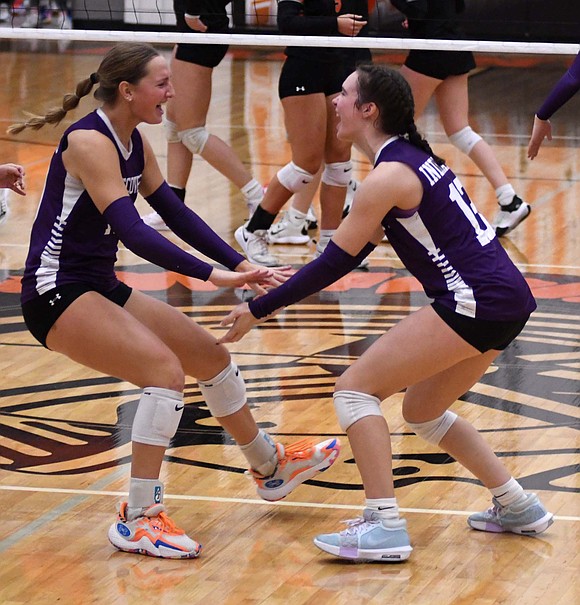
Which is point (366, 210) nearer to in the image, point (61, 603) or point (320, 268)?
point (320, 268)

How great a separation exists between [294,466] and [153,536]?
0.63 m

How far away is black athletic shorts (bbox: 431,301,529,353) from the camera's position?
3.79m

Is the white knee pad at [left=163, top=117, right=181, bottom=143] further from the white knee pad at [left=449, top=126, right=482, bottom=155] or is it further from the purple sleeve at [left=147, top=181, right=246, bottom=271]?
the purple sleeve at [left=147, top=181, right=246, bottom=271]

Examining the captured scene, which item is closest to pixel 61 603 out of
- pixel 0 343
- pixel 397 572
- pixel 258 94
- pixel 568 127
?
pixel 397 572

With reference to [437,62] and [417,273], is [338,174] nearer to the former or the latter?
[437,62]

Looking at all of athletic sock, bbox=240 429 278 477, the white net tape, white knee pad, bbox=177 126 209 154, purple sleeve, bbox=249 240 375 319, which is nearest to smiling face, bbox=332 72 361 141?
purple sleeve, bbox=249 240 375 319

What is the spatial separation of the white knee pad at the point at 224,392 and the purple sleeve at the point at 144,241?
0.42 metres

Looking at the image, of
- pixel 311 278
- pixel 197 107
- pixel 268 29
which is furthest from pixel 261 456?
pixel 268 29

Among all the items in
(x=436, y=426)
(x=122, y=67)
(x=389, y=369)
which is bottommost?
(x=436, y=426)

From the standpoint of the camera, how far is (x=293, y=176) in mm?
7086

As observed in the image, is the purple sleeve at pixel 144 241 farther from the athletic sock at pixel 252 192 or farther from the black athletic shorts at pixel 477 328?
the athletic sock at pixel 252 192

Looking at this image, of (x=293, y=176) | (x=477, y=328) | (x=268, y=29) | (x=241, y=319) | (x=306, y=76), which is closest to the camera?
(x=477, y=328)

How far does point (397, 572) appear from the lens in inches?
148

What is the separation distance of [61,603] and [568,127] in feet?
28.6
